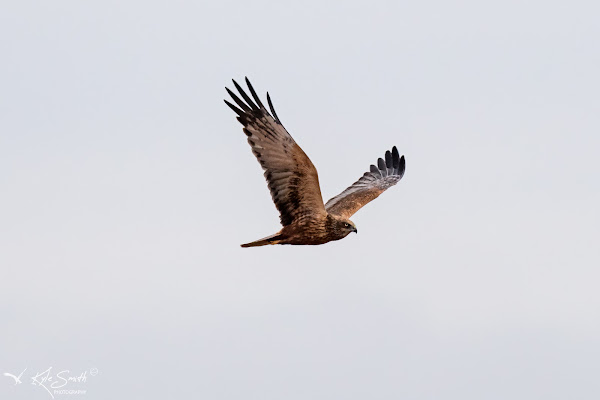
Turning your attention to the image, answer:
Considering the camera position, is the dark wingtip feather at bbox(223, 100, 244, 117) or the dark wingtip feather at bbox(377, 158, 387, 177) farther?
the dark wingtip feather at bbox(377, 158, 387, 177)

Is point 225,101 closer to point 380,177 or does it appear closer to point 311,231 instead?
point 311,231

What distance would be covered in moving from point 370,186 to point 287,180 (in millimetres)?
5433

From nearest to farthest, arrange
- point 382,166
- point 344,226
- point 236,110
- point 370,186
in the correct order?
1. point 236,110
2. point 344,226
3. point 370,186
4. point 382,166

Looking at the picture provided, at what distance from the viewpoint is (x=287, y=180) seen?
17453 millimetres

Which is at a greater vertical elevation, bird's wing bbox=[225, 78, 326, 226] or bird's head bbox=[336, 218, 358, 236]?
bird's wing bbox=[225, 78, 326, 226]

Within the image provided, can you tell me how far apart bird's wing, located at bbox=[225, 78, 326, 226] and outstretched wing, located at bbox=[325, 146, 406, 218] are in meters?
2.19

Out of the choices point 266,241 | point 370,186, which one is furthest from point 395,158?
point 266,241

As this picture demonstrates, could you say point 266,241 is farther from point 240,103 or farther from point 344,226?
point 240,103

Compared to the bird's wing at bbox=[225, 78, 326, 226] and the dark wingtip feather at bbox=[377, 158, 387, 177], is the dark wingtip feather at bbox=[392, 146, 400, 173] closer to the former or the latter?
the dark wingtip feather at bbox=[377, 158, 387, 177]

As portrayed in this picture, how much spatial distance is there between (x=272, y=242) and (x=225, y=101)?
248 centimetres

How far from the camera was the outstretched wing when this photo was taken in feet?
68.2

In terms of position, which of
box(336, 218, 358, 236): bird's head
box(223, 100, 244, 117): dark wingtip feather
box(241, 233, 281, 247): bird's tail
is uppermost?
box(223, 100, 244, 117): dark wingtip feather

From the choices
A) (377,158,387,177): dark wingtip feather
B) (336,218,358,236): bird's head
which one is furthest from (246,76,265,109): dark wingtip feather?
(377,158,387,177): dark wingtip feather

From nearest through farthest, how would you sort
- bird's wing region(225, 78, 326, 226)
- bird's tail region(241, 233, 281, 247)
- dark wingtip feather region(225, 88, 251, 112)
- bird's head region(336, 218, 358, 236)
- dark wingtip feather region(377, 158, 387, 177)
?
bird's wing region(225, 78, 326, 226)
dark wingtip feather region(225, 88, 251, 112)
bird's tail region(241, 233, 281, 247)
bird's head region(336, 218, 358, 236)
dark wingtip feather region(377, 158, 387, 177)
